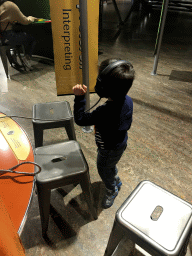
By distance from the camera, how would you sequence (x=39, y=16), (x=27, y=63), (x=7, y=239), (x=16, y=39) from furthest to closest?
(x=39, y=16), (x=27, y=63), (x=16, y=39), (x=7, y=239)

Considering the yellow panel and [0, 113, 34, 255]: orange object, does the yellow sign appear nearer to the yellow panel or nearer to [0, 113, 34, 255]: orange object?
the yellow panel

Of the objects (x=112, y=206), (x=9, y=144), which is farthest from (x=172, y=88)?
(x=9, y=144)

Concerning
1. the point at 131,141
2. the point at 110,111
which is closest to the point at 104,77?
the point at 110,111

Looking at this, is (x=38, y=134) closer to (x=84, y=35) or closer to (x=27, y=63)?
(x=84, y=35)

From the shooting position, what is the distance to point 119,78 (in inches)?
41.4

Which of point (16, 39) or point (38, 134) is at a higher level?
point (16, 39)

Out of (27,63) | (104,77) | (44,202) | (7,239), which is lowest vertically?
(27,63)

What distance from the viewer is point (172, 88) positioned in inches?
144

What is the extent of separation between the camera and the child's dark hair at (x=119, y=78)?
1.05 metres

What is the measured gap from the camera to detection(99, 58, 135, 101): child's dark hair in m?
1.05

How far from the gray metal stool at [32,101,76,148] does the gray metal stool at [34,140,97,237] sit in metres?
0.42

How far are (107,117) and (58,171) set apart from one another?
0.48m

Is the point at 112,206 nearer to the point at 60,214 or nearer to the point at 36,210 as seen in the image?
the point at 60,214

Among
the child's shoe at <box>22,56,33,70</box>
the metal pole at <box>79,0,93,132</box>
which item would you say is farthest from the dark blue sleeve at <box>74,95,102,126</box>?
the child's shoe at <box>22,56,33,70</box>
